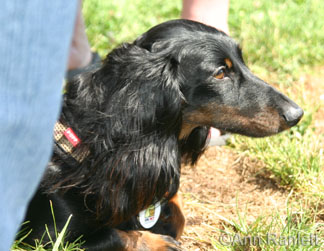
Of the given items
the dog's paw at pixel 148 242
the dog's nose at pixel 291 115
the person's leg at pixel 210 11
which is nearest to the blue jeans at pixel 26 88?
the dog's paw at pixel 148 242

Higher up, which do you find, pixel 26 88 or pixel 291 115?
pixel 26 88

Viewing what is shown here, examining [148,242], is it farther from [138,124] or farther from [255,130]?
[255,130]

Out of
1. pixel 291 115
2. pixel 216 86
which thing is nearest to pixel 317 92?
pixel 291 115

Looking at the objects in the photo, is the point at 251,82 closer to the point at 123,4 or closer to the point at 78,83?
the point at 78,83

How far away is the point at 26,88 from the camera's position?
1.23 meters

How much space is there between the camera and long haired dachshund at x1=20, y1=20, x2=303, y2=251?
226 cm

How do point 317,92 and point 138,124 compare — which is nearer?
point 138,124

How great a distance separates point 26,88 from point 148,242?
1355 millimetres

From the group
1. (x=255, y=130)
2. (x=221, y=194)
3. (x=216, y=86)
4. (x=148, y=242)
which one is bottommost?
(x=221, y=194)

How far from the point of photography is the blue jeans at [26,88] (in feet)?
3.88

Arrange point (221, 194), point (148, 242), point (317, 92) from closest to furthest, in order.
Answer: point (148, 242)
point (221, 194)
point (317, 92)

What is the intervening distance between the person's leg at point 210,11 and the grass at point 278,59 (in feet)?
2.40

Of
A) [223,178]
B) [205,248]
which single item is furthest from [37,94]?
[223,178]

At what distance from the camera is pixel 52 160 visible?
91.8 inches
